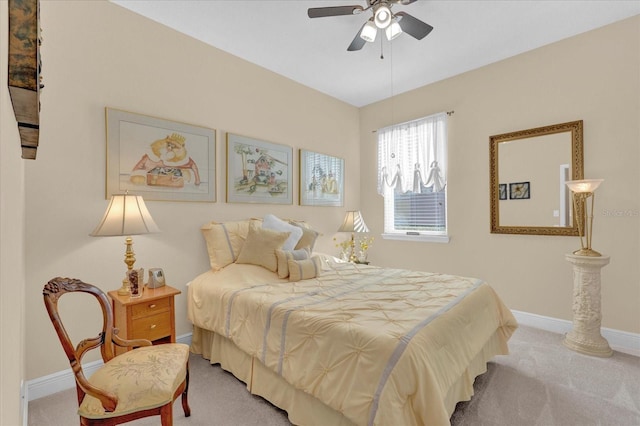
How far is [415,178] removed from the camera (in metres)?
4.17

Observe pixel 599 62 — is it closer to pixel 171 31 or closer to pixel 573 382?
pixel 573 382

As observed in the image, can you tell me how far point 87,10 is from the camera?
7.65ft

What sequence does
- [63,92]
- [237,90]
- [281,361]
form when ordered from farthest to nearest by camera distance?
[237,90]
[63,92]
[281,361]

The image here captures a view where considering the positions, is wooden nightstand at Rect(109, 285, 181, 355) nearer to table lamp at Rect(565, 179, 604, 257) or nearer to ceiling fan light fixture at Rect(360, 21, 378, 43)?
ceiling fan light fixture at Rect(360, 21, 378, 43)

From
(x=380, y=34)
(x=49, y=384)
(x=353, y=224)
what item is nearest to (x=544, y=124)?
(x=380, y=34)

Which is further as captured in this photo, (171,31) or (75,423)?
(171,31)

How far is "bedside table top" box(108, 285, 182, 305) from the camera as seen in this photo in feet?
6.80

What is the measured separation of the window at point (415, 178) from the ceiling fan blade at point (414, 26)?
173 centimetres

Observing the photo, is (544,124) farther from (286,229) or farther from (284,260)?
(284,260)

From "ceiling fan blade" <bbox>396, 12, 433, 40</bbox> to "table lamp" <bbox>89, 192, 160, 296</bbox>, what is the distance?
2.46m

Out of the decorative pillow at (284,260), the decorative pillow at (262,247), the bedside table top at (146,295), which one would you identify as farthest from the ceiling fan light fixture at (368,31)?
the bedside table top at (146,295)

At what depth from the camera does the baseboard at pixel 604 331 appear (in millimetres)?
2711

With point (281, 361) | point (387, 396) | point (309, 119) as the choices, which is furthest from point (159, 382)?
point (309, 119)

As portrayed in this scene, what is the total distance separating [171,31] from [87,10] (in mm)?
636
